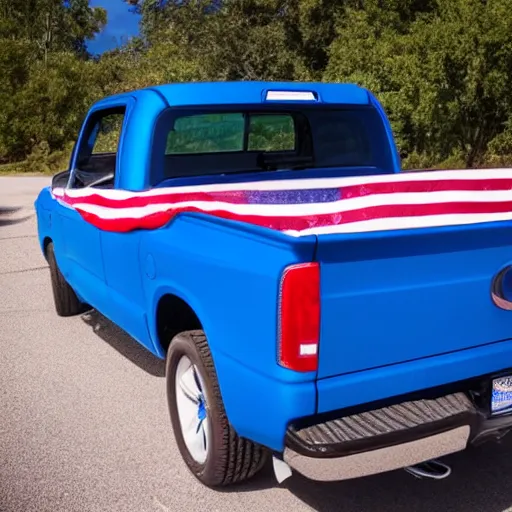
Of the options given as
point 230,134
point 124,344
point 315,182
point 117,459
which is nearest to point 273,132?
point 230,134

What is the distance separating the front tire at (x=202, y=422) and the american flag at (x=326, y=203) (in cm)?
64

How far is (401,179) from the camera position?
12.8 ft

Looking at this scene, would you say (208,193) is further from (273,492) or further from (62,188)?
(62,188)

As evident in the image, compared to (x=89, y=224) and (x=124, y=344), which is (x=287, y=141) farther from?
(x=124, y=344)

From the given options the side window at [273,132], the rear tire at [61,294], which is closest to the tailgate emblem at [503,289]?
the side window at [273,132]

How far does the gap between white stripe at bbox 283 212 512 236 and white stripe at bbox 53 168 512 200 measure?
0.66 metres

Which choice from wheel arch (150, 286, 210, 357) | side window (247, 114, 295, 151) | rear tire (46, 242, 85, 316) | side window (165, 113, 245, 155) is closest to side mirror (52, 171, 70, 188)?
rear tire (46, 242, 85, 316)

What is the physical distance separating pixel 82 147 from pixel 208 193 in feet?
6.33

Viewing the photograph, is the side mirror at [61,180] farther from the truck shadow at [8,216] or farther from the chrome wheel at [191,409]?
the truck shadow at [8,216]

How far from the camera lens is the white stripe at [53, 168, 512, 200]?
3.91 m

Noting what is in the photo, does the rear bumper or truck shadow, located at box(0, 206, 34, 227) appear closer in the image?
the rear bumper

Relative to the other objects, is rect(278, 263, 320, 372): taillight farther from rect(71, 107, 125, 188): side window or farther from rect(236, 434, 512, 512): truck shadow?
rect(71, 107, 125, 188): side window

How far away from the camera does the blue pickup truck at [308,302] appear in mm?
2623

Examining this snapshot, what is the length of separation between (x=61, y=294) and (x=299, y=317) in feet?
14.0
